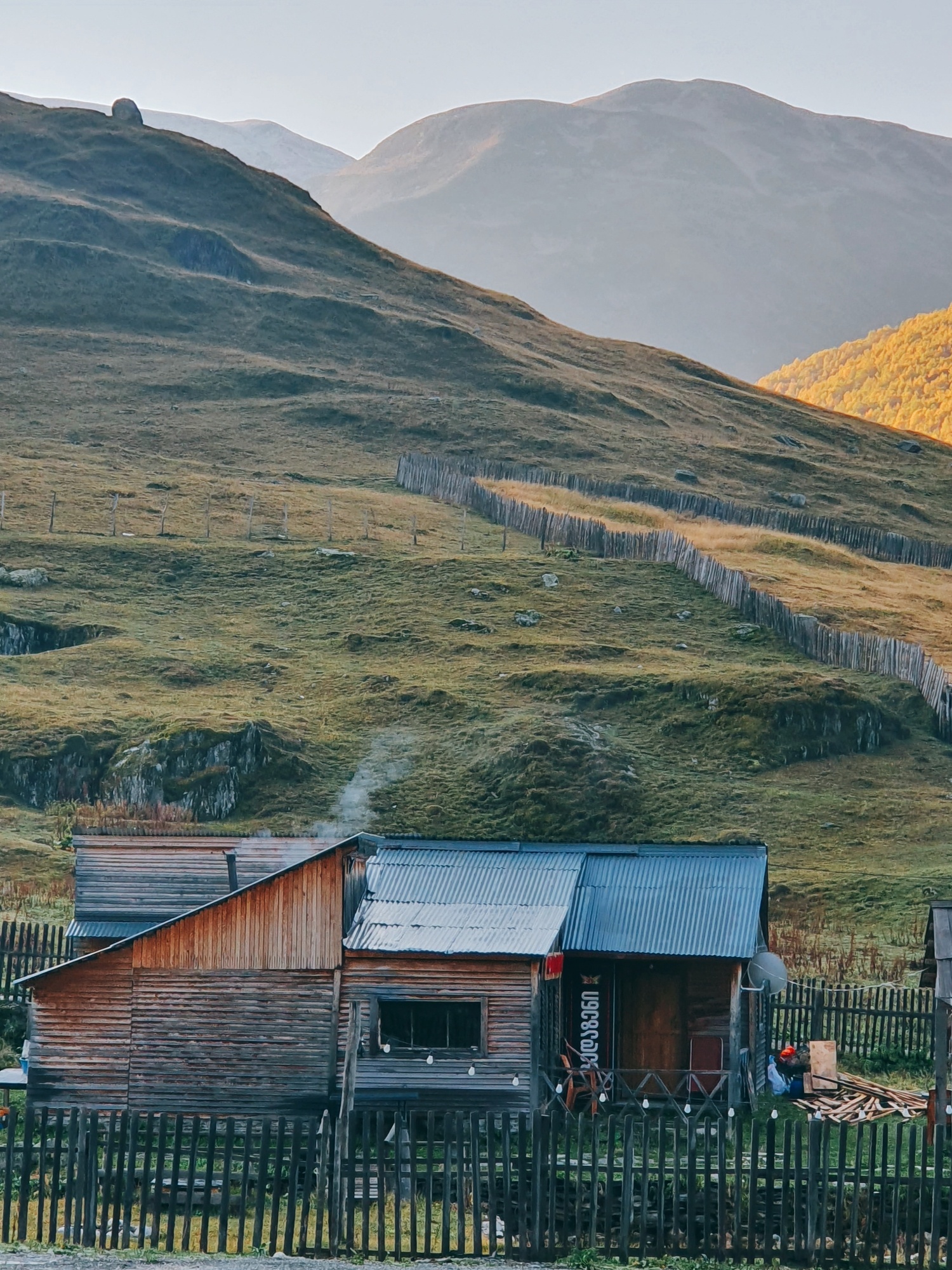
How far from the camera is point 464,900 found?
25.7 m

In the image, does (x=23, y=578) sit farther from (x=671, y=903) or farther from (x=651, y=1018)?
(x=651, y=1018)

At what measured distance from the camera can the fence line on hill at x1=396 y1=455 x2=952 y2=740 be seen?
195ft

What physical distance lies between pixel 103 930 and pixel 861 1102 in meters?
11.9

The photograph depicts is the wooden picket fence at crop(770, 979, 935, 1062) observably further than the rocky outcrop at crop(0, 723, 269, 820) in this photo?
No

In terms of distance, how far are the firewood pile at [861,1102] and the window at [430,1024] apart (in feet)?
17.9

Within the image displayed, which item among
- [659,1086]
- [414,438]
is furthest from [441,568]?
[659,1086]

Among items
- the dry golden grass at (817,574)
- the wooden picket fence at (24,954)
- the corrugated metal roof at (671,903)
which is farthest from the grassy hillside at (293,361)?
the corrugated metal roof at (671,903)

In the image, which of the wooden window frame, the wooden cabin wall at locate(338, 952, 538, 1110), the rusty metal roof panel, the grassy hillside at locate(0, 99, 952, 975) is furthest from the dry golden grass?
the wooden window frame

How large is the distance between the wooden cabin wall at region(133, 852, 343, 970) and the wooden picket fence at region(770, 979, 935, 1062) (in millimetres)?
8889

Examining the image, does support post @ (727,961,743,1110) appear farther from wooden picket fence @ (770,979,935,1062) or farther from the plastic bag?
wooden picket fence @ (770,979,935,1062)

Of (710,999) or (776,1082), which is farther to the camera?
(776,1082)

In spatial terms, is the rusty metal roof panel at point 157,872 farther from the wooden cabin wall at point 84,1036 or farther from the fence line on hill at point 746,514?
the fence line on hill at point 746,514

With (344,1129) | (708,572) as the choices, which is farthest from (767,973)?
(708,572)

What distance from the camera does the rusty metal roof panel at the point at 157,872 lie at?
26719 millimetres
